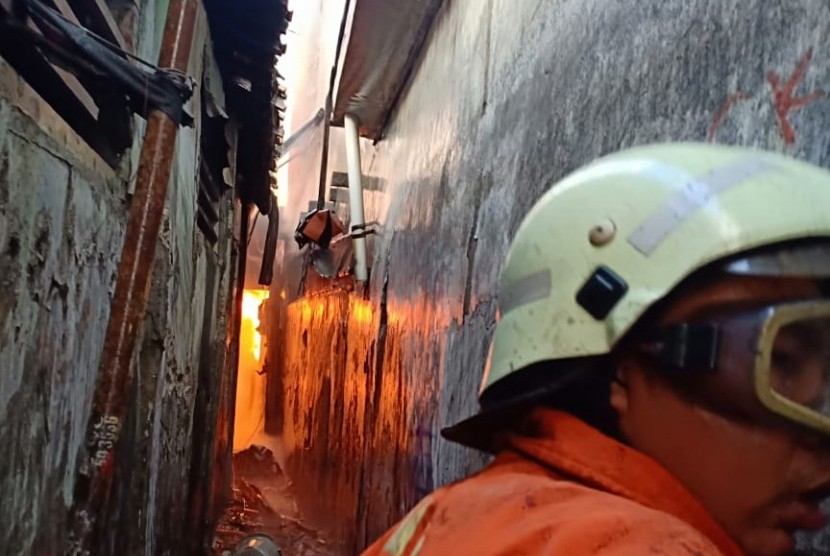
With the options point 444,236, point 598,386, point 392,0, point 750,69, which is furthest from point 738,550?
point 392,0

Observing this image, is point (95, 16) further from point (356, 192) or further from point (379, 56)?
point (356, 192)

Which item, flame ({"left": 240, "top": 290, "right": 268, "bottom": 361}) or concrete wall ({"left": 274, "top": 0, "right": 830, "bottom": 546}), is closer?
concrete wall ({"left": 274, "top": 0, "right": 830, "bottom": 546})

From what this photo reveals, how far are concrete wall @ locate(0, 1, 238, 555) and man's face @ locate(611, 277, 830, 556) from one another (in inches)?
56.6

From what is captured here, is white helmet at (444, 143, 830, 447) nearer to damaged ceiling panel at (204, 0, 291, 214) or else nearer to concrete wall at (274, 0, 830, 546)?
concrete wall at (274, 0, 830, 546)

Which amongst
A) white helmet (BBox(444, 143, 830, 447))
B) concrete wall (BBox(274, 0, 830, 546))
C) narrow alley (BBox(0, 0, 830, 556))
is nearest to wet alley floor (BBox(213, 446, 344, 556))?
concrete wall (BBox(274, 0, 830, 546))

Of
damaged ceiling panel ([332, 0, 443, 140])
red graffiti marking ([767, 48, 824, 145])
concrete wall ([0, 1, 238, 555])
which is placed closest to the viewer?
red graffiti marking ([767, 48, 824, 145])

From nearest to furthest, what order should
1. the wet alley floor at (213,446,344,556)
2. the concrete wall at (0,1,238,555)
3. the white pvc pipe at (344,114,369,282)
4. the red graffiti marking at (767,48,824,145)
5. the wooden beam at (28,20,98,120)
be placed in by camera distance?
the red graffiti marking at (767,48,824,145) → the concrete wall at (0,1,238,555) → the wooden beam at (28,20,98,120) → the white pvc pipe at (344,114,369,282) → the wet alley floor at (213,446,344,556)

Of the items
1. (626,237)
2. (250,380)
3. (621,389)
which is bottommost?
(250,380)

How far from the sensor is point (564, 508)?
2.99ft

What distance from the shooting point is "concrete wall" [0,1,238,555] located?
1762 millimetres

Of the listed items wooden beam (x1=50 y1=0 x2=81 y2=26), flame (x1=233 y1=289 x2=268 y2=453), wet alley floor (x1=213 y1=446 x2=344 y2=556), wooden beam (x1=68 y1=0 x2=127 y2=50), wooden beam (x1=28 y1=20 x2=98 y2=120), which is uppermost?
wooden beam (x1=68 y1=0 x2=127 y2=50)

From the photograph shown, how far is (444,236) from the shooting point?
13.9 feet

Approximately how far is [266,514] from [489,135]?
7616 millimetres

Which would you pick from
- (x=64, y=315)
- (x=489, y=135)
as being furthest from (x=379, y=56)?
(x=64, y=315)
